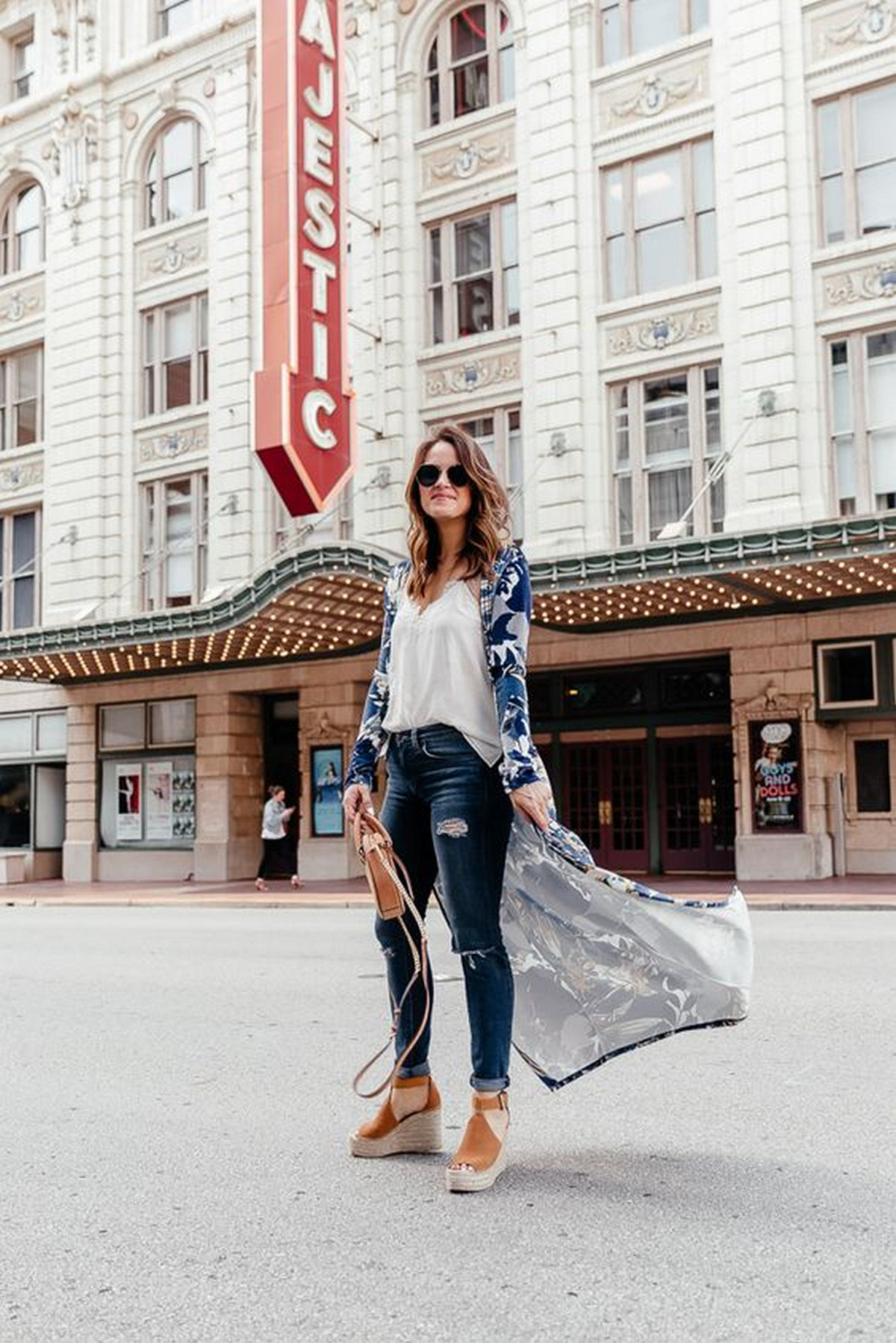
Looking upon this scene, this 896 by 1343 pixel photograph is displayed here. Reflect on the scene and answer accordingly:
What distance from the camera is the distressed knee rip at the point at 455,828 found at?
3824 millimetres

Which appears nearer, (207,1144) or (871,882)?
(207,1144)

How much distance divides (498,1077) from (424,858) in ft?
2.23

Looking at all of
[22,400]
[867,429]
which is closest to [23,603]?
[22,400]

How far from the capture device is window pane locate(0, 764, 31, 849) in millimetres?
27938

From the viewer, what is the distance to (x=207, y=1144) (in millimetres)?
4238

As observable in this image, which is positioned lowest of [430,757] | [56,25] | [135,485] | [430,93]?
[430,757]

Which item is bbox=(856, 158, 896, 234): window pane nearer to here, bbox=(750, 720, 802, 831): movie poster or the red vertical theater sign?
bbox=(750, 720, 802, 831): movie poster

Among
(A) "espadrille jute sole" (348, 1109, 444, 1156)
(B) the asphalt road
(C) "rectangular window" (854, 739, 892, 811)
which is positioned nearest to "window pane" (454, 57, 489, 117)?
(C) "rectangular window" (854, 739, 892, 811)

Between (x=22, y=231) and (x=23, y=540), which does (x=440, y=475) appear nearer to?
(x=23, y=540)

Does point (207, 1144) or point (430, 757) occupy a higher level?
point (430, 757)

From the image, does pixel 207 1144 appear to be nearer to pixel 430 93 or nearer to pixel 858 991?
pixel 858 991

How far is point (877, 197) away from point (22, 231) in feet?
61.0

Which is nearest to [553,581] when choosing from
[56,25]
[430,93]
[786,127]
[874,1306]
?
[786,127]

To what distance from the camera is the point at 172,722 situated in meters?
26.2
